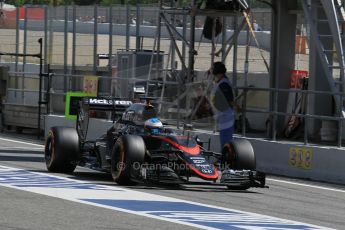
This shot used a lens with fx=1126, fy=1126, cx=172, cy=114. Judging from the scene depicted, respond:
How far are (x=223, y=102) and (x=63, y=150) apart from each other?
158 inches

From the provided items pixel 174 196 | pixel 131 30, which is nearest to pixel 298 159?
pixel 174 196

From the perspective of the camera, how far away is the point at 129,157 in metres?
17.0

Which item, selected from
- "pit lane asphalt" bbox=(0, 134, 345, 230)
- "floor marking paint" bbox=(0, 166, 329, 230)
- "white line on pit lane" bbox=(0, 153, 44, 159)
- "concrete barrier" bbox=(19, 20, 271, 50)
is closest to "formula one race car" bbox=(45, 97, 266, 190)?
"pit lane asphalt" bbox=(0, 134, 345, 230)

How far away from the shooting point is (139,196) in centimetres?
1591

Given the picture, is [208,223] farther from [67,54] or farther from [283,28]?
[67,54]

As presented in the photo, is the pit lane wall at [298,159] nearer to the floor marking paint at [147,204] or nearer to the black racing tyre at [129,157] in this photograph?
the black racing tyre at [129,157]

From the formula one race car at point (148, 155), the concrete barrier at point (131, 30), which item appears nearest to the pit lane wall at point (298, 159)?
the formula one race car at point (148, 155)

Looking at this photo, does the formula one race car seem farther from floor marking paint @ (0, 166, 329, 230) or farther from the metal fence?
the metal fence

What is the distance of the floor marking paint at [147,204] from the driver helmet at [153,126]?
1316mm

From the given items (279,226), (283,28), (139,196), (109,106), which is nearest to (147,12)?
(283,28)

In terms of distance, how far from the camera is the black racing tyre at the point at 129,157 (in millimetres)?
16984

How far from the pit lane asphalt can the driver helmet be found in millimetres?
913

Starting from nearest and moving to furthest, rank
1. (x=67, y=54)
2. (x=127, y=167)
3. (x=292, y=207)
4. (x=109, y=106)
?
(x=292, y=207) < (x=127, y=167) < (x=109, y=106) < (x=67, y=54)

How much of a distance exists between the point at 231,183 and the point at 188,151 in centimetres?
82
